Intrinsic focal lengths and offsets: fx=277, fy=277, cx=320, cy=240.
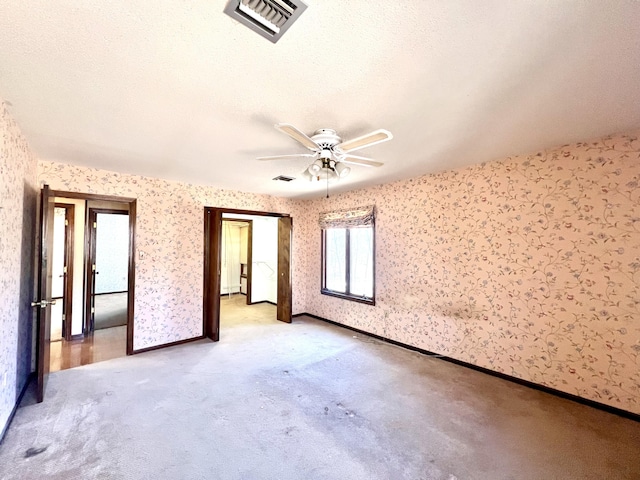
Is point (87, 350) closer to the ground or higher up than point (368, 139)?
closer to the ground

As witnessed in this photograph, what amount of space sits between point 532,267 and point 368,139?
2.14 metres

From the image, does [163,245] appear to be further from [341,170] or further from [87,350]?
[341,170]

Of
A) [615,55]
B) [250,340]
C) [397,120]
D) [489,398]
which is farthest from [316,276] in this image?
[615,55]

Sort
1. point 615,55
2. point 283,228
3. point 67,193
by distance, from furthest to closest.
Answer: point 283,228 → point 67,193 → point 615,55

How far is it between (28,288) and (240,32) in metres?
3.11

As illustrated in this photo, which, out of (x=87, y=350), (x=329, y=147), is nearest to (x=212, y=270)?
(x=87, y=350)

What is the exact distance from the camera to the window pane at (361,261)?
14.0 ft

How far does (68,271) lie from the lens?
3922mm

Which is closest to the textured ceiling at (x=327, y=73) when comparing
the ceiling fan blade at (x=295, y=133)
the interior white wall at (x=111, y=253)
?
the ceiling fan blade at (x=295, y=133)

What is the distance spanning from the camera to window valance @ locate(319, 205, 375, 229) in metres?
4.10

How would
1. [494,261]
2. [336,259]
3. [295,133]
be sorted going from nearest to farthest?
1. [295,133]
2. [494,261]
3. [336,259]

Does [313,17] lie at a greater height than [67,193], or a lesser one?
greater

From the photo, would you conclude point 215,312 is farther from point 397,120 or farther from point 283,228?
point 397,120

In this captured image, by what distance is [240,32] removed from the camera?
1204 millimetres
